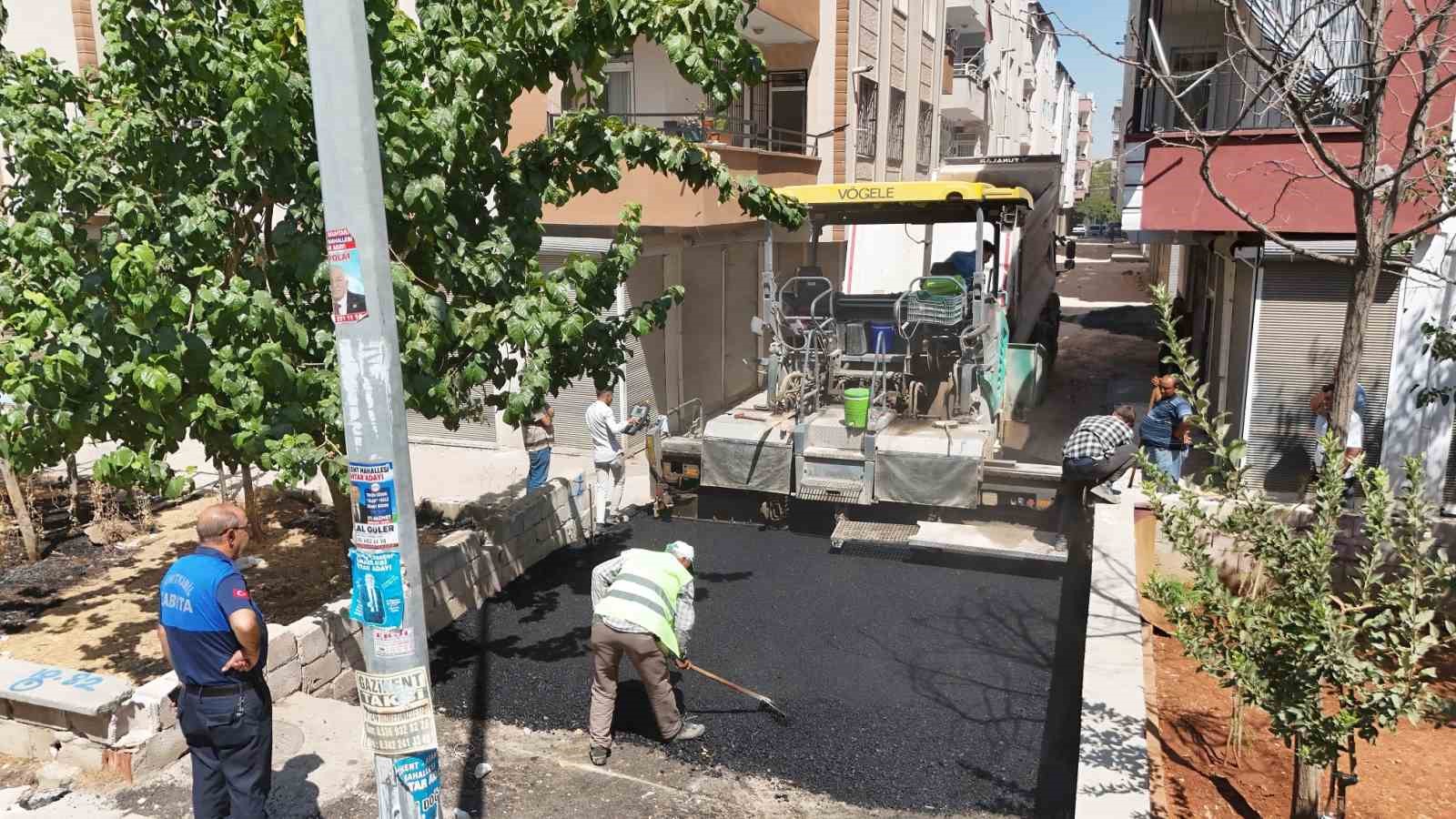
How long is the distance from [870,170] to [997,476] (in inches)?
567

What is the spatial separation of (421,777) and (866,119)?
19.7m

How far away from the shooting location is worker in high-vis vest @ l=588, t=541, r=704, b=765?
5.80 meters

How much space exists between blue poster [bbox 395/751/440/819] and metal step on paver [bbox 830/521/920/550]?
561cm

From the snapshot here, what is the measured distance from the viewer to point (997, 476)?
8828mm

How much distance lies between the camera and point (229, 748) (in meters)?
4.40

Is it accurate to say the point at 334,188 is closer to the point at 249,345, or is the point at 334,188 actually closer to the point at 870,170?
the point at 249,345

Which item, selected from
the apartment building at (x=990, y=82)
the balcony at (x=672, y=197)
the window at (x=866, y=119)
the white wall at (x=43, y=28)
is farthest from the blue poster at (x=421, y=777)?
the apartment building at (x=990, y=82)

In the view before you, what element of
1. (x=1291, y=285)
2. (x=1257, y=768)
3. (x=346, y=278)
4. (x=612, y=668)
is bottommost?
(x=1257, y=768)

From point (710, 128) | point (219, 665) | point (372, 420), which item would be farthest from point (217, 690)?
point (710, 128)

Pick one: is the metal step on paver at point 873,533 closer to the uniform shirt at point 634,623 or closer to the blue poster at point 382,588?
the uniform shirt at point 634,623

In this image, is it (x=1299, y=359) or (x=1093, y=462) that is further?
(x=1299, y=359)

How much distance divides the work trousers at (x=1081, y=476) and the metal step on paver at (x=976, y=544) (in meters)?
0.35

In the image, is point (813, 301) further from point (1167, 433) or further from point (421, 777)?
point (421, 777)

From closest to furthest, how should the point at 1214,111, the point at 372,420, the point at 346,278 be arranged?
the point at 346,278, the point at 372,420, the point at 1214,111
